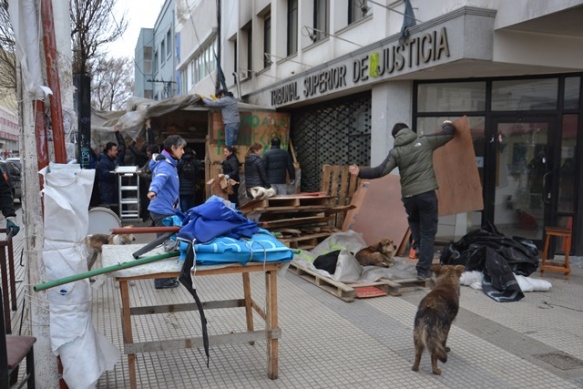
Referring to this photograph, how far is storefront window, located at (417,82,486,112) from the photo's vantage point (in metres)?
8.81

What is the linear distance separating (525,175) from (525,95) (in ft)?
4.34

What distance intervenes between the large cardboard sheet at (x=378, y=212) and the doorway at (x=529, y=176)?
1.59m

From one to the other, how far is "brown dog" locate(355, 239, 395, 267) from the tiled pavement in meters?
0.87

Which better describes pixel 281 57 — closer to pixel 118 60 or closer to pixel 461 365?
pixel 461 365

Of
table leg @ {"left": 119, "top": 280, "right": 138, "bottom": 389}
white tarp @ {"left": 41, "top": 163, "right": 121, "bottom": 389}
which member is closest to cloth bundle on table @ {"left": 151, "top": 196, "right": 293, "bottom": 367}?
table leg @ {"left": 119, "top": 280, "right": 138, "bottom": 389}

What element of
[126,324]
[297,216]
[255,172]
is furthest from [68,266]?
[255,172]

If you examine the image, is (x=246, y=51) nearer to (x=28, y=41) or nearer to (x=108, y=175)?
(x=108, y=175)

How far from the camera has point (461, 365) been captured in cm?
434

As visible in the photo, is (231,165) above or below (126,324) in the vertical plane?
above

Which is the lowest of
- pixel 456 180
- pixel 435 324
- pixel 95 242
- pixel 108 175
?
pixel 435 324

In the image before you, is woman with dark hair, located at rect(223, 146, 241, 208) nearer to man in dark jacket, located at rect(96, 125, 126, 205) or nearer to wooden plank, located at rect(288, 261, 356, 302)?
man in dark jacket, located at rect(96, 125, 126, 205)

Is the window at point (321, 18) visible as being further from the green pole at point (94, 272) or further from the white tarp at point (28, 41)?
the green pole at point (94, 272)

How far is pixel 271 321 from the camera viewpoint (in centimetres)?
394

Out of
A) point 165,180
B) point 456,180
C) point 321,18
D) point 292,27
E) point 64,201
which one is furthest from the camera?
point 292,27
